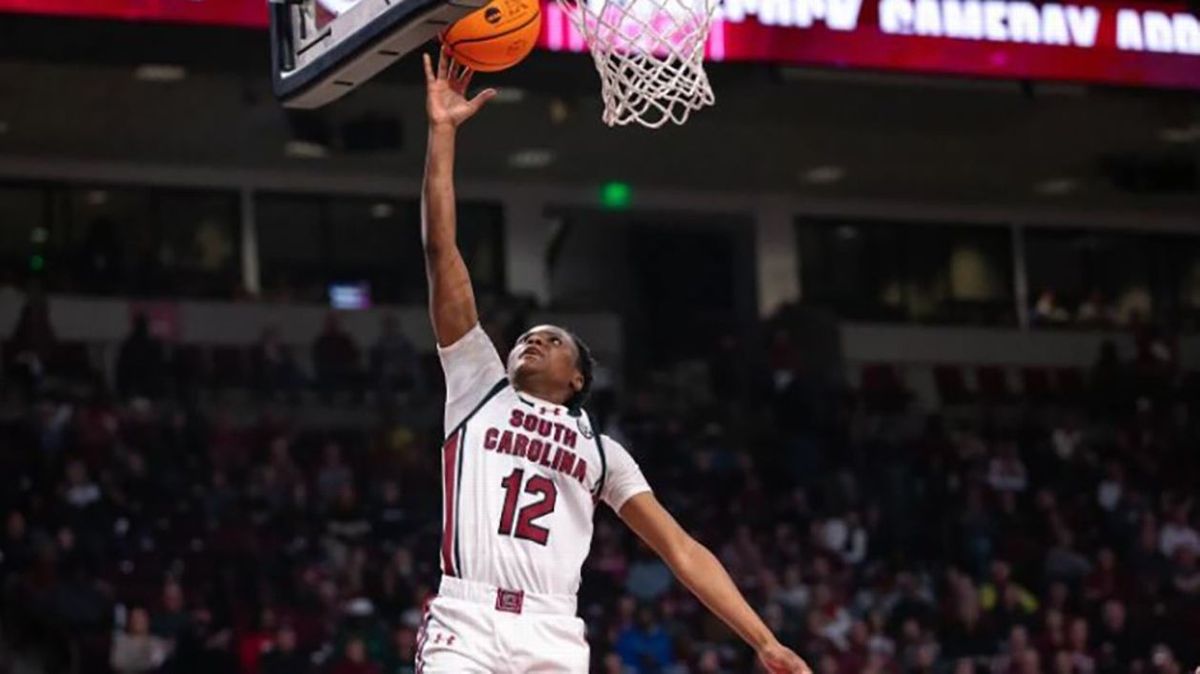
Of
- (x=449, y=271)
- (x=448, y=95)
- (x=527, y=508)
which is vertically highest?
(x=448, y=95)

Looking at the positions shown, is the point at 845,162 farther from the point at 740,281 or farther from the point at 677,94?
the point at 677,94

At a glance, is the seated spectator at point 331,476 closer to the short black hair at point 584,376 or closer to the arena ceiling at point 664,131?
the arena ceiling at point 664,131

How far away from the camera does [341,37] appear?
7.08m

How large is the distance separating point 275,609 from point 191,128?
26.3 ft

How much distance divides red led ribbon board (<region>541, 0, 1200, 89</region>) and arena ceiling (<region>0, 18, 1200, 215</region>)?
44cm

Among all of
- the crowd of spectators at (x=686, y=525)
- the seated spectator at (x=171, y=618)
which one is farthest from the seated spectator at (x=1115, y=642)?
the seated spectator at (x=171, y=618)

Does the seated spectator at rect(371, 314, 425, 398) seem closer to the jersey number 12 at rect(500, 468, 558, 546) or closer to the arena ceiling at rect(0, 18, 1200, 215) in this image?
the arena ceiling at rect(0, 18, 1200, 215)

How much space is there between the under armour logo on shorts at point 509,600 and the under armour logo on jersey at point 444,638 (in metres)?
0.17

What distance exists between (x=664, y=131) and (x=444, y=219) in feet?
55.0

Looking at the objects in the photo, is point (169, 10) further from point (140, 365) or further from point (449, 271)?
point (449, 271)

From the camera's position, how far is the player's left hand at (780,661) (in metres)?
6.75

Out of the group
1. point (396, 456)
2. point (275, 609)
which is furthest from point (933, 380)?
point (275, 609)

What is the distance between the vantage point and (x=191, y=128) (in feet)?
76.5

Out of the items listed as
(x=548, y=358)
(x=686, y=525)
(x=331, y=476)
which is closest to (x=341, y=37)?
(x=548, y=358)
